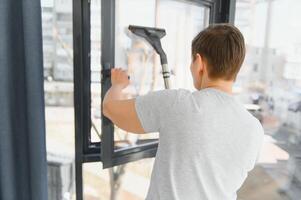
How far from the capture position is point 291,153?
182 cm

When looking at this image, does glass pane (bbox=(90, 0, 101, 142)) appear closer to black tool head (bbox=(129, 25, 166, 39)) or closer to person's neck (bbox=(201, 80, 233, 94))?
black tool head (bbox=(129, 25, 166, 39))

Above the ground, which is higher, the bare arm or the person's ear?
the person's ear

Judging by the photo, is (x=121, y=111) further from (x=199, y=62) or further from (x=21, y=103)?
(x=21, y=103)

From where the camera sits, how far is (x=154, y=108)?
2.98 feet

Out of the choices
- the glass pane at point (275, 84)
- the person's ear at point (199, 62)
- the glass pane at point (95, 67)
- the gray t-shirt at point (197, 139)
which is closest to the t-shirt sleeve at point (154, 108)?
the gray t-shirt at point (197, 139)

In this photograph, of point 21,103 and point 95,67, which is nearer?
point 21,103

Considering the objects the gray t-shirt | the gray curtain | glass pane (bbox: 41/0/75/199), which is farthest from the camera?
glass pane (bbox: 41/0/75/199)

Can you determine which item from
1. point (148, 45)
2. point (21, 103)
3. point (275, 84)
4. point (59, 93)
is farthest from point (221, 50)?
point (275, 84)

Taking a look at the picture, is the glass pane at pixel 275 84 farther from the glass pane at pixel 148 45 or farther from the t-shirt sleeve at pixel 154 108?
the t-shirt sleeve at pixel 154 108

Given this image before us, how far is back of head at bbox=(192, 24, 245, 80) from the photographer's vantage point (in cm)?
90

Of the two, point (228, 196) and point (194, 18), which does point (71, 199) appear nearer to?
point (228, 196)

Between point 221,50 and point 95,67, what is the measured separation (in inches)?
22.9

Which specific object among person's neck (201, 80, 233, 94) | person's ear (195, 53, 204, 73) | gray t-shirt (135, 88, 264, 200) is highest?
person's ear (195, 53, 204, 73)

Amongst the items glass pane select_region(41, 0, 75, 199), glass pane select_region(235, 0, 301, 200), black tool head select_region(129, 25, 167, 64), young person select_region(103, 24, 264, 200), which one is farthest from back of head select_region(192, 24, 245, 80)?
glass pane select_region(235, 0, 301, 200)
